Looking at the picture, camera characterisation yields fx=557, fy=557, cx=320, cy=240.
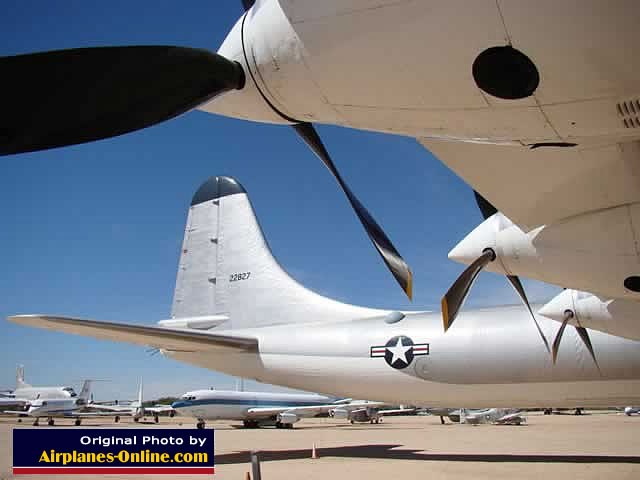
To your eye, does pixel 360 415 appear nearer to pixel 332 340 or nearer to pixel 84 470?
pixel 332 340

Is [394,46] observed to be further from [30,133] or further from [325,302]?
[325,302]

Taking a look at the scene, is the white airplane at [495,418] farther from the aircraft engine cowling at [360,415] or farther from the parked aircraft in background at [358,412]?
the aircraft engine cowling at [360,415]

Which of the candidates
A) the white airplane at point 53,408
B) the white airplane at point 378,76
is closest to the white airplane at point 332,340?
the white airplane at point 378,76

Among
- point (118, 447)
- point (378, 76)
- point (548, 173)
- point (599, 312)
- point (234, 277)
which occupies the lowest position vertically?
point (118, 447)

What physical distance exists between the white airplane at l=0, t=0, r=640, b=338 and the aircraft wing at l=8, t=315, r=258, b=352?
966cm

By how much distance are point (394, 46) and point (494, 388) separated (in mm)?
11958

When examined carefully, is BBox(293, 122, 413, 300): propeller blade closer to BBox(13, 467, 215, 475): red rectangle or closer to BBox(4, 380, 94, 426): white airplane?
BBox(13, 467, 215, 475): red rectangle

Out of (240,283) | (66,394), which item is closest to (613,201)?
(240,283)

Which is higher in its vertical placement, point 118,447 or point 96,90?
point 96,90

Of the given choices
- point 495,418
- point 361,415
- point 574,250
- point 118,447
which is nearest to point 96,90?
point 574,250

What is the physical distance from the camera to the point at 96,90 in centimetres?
278

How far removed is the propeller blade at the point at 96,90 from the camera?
8.48 feet

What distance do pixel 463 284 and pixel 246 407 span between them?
30899mm

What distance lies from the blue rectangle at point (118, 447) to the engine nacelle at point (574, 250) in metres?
5.34
